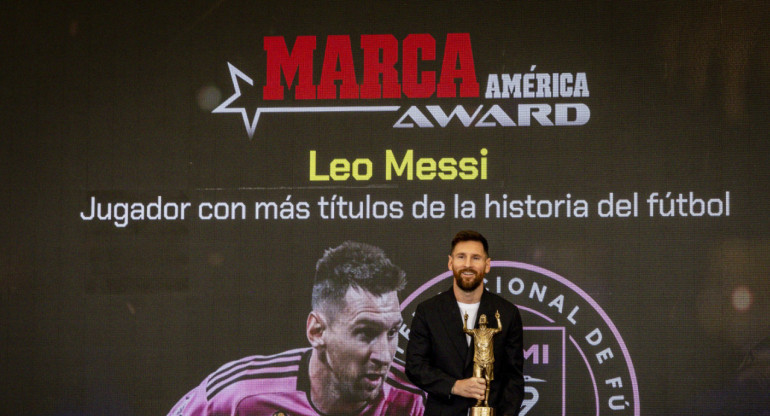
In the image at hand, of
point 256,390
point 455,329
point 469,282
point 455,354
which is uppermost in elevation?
point 469,282

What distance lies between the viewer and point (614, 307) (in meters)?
4.59


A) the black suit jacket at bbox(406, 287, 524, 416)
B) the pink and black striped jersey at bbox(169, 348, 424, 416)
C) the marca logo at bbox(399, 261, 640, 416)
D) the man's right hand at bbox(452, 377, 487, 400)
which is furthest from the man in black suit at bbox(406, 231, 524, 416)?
the pink and black striped jersey at bbox(169, 348, 424, 416)

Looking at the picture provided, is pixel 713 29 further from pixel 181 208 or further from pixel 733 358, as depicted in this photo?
pixel 181 208

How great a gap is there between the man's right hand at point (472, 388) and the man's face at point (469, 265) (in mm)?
404

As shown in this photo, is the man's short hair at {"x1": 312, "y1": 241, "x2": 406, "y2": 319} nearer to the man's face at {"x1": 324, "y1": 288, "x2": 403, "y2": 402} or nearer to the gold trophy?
the man's face at {"x1": 324, "y1": 288, "x2": 403, "y2": 402}

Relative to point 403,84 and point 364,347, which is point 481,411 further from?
point 403,84

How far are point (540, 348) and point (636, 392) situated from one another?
0.52 metres

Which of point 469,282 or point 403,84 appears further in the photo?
point 403,84

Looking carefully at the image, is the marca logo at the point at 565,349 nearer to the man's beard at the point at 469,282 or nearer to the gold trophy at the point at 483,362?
the man's beard at the point at 469,282

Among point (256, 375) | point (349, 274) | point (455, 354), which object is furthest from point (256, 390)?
point (455, 354)

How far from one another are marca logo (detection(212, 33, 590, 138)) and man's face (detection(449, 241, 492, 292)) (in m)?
1.16

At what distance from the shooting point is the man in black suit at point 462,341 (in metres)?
3.69

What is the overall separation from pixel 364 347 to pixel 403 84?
4.56 ft

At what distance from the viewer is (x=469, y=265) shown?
12.2 feet
